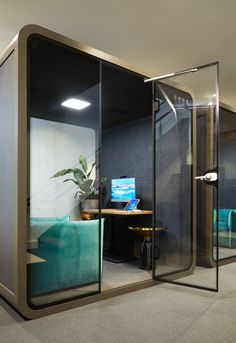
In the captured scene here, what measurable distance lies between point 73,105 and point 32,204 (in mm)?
1806

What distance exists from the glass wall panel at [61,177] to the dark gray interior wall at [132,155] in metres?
1.35

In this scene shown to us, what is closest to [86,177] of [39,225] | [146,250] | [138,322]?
[39,225]

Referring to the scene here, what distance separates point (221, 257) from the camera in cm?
474

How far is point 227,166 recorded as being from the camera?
616 centimetres

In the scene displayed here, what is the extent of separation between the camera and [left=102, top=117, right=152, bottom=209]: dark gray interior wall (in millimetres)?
5031

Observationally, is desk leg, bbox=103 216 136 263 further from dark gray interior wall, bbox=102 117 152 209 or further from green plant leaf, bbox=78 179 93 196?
green plant leaf, bbox=78 179 93 196

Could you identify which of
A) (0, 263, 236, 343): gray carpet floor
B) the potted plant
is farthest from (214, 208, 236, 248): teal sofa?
the potted plant

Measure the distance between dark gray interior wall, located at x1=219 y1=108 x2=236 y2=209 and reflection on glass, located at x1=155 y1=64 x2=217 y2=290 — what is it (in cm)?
196

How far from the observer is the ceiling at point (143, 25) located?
3141mm

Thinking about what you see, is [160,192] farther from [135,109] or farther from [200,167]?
[135,109]

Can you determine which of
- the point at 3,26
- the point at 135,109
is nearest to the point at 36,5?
the point at 3,26

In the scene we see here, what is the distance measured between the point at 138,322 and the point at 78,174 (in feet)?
5.73

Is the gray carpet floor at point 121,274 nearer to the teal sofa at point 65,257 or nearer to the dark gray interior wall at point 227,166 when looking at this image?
the teal sofa at point 65,257

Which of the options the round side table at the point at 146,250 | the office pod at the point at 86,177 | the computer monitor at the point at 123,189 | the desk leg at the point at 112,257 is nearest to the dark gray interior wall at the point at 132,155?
the office pod at the point at 86,177
